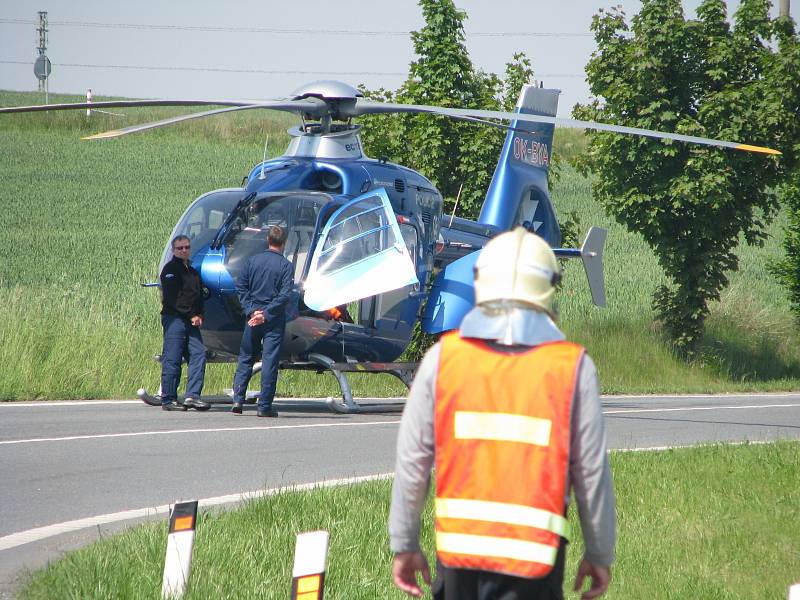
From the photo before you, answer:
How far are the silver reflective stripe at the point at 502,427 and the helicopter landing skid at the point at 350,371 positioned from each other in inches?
372

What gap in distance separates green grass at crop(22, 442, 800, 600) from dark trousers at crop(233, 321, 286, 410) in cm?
395

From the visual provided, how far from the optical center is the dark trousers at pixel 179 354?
12266 millimetres

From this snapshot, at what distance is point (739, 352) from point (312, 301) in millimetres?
15281

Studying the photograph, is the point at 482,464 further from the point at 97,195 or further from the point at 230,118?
the point at 230,118

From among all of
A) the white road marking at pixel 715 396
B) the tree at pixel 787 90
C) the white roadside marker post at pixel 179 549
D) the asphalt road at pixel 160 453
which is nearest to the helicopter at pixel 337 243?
the asphalt road at pixel 160 453

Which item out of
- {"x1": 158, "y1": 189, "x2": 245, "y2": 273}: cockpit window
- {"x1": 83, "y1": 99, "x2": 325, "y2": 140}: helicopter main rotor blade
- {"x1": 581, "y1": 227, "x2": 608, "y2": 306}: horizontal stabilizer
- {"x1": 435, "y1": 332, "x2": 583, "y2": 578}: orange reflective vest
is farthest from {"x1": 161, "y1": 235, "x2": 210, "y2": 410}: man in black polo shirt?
{"x1": 435, "y1": 332, "x2": 583, "y2": 578}: orange reflective vest

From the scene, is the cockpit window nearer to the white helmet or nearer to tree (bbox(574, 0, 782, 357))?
the white helmet

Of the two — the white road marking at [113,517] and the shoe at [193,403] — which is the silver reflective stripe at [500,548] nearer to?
the white road marking at [113,517]

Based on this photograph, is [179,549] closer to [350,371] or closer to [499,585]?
[499,585]

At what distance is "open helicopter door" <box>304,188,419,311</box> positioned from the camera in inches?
457

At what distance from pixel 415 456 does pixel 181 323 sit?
917 cm

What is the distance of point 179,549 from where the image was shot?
16.1 feet

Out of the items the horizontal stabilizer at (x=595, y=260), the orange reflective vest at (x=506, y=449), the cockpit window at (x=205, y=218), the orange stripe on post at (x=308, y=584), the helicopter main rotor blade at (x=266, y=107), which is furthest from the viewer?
the horizontal stabilizer at (x=595, y=260)

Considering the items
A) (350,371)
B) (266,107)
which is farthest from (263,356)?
(266,107)
